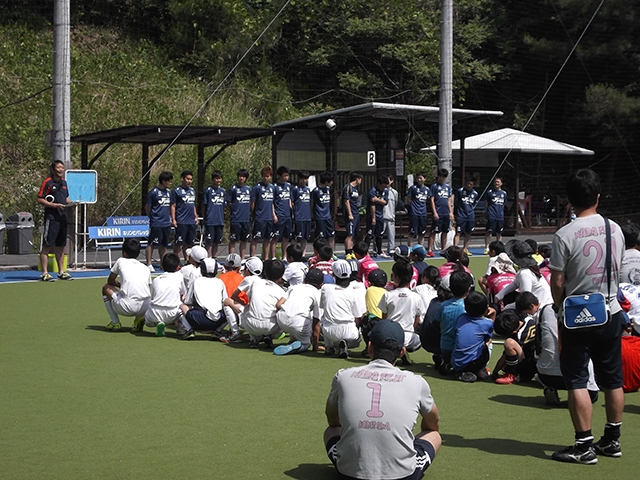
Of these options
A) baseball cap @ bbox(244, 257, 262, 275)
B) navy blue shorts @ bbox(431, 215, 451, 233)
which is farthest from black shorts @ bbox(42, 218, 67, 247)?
navy blue shorts @ bbox(431, 215, 451, 233)

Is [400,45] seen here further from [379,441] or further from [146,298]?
[379,441]

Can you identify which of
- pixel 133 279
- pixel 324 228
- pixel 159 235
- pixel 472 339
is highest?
pixel 324 228

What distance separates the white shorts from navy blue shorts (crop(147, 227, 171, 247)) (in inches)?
247

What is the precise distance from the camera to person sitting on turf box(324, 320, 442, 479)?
4598mm

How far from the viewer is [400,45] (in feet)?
109

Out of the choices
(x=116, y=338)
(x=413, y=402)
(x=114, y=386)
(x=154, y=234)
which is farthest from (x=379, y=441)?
(x=154, y=234)

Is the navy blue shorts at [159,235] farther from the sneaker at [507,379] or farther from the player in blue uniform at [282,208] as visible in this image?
the sneaker at [507,379]

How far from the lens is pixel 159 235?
16.7 m

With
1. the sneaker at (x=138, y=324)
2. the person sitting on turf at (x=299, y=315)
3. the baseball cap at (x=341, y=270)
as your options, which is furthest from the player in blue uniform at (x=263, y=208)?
the baseball cap at (x=341, y=270)

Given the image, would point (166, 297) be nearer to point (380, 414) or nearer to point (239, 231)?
point (380, 414)

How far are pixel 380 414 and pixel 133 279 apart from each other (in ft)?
20.6

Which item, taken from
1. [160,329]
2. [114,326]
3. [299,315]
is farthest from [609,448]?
[114,326]

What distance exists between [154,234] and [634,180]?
2295cm

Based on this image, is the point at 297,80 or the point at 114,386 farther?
the point at 297,80
